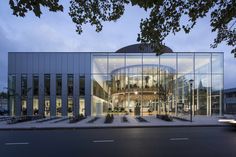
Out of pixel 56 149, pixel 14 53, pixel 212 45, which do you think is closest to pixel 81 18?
pixel 212 45

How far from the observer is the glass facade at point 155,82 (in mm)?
41938

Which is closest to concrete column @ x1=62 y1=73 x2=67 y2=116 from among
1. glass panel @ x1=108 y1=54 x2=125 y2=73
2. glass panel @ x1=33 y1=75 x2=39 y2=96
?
glass panel @ x1=33 y1=75 x2=39 y2=96

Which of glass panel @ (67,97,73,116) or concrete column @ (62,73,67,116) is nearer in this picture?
concrete column @ (62,73,67,116)

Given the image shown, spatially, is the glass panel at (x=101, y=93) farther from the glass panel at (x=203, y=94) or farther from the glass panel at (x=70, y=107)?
the glass panel at (x=203, y=94)

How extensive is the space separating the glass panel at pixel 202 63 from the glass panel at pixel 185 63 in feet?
2.44

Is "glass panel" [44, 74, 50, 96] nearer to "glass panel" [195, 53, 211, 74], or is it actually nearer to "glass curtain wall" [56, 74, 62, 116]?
"glass curtain wall" [56, 74, 62, 116]

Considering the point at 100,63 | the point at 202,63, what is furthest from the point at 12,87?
the point at 202,63

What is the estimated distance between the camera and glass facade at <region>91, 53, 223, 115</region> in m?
41.9

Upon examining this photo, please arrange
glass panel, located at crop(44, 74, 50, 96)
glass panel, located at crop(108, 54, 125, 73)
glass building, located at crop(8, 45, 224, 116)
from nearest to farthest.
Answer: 1. glass building, located at crop(8, 45, 224, 116)
2. glass panel, located at crop(44, 74, 50, 96)
3. glass panel, located at crop(108, 54, 125, 73)

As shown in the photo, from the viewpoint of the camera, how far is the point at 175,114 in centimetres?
4212

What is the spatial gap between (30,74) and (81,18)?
1397 inches

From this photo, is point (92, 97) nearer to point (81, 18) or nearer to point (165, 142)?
point (165, 142)

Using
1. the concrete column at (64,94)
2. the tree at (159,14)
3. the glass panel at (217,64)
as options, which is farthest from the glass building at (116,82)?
the tree at (159,14)

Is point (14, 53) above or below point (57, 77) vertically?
above
